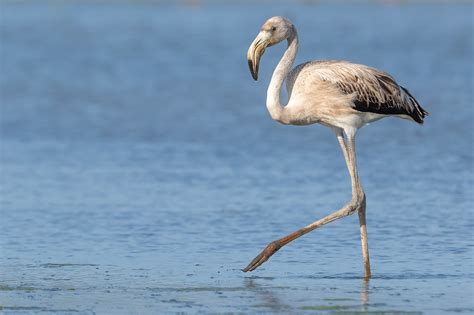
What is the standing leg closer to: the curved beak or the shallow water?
the shallow water

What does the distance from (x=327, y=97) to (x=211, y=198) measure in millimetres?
3214

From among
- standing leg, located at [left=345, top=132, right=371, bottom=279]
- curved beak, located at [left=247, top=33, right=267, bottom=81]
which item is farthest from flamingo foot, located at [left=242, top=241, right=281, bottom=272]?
curved beak, located at [left=247, top=33, right=267, bottom=81]

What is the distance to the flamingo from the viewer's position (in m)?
9.02

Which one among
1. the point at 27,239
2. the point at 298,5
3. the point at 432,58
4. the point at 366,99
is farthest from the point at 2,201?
the point at 298,5

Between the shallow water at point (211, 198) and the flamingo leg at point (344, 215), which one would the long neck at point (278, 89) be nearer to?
the flamingo leg at point (344, 215)

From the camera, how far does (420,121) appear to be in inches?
375

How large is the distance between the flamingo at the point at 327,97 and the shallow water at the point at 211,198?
0.45 m

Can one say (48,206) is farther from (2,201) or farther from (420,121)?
(420,121)

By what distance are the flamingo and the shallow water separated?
45 cm

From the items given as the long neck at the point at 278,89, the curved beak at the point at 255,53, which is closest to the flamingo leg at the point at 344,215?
the long neck at the point at 278,89

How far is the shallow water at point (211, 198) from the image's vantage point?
831 centimetres

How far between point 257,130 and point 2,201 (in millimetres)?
5760

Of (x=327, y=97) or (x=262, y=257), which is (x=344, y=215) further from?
(x=327, y=97)

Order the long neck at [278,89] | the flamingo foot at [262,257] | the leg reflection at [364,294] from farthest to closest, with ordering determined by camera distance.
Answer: the long neck at [278,89], the flamingo foot at [262,257], the leg reflection at [364,294]
